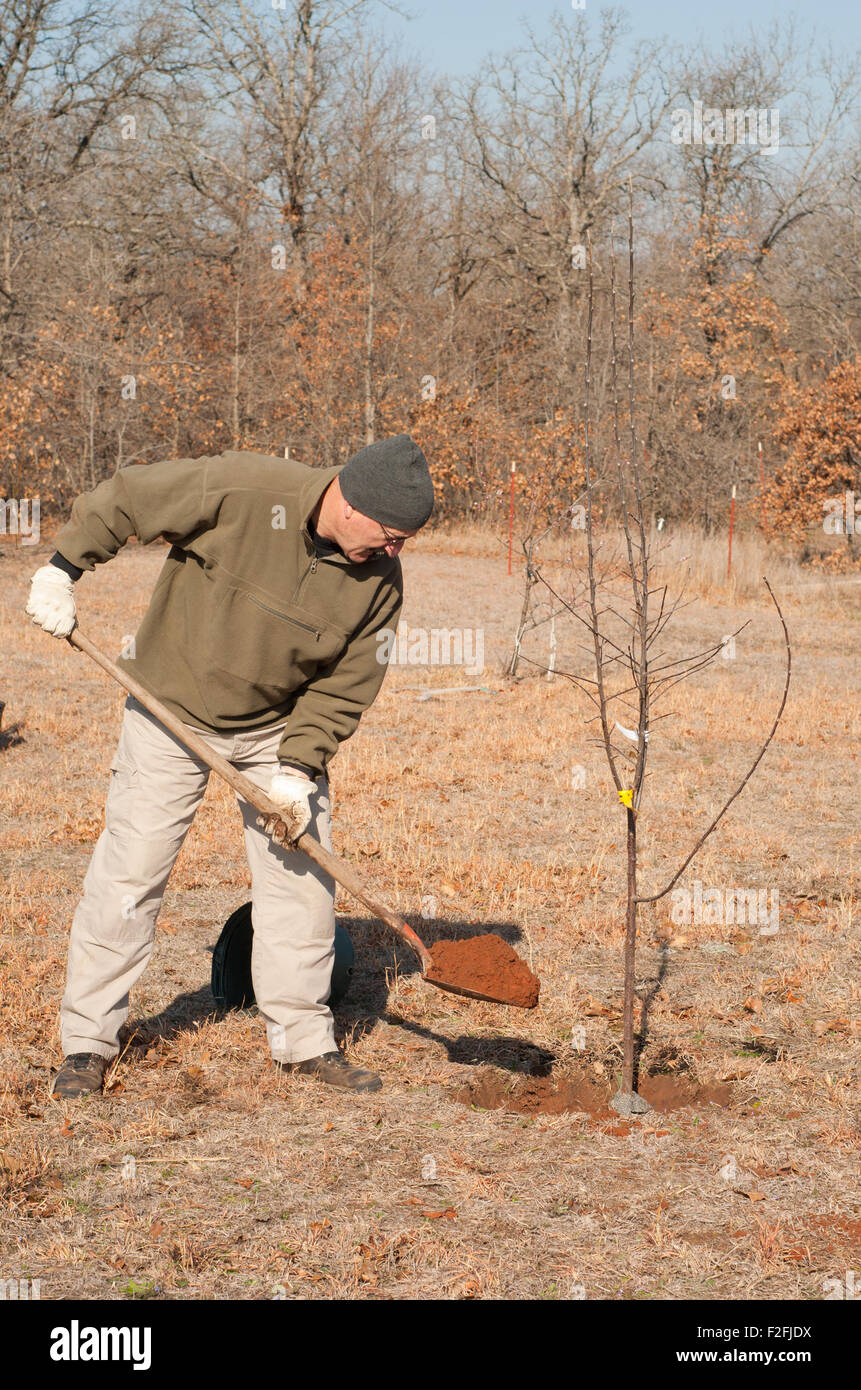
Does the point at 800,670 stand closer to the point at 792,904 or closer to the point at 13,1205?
the point at 792,904

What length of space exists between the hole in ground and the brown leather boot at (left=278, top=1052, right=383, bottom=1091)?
0.29 metres

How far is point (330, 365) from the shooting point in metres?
25.6

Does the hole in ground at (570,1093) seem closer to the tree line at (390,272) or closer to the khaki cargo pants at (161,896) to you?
the khaki cargo pants at (161,896)

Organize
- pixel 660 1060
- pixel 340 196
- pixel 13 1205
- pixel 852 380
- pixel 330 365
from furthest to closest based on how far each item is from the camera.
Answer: pixel 340 196 < pixel 330 365 < pixel 852 380 < pixel 660 1060 < pixel 13 1205

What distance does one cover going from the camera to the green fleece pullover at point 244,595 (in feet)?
12.4

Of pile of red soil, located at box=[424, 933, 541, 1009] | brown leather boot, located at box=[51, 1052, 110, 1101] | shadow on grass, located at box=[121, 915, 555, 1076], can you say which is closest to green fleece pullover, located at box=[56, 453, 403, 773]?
pile of red soil, located at box=[424, 933, 541, 1009]

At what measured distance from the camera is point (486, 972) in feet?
13.4

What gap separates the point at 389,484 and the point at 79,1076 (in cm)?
210

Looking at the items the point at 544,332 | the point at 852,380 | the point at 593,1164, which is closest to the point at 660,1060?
the point at 593,1164
